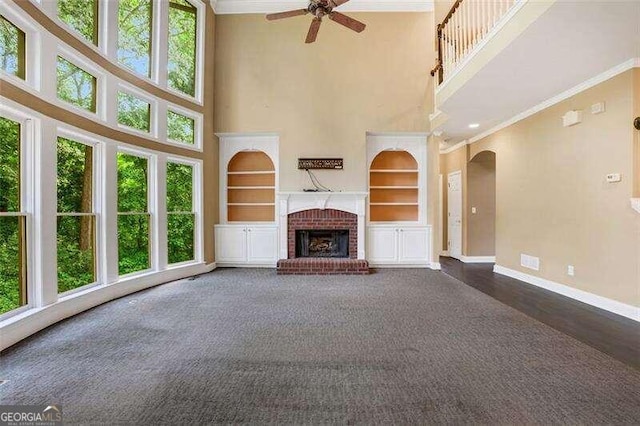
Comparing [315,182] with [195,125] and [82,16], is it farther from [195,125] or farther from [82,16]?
[82,16]

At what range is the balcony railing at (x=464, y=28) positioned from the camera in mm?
3531

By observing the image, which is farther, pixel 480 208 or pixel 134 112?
pixel 480 208

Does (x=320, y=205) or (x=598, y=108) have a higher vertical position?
(x=598, y=108)

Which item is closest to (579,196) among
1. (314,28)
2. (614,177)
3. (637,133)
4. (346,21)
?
(614,177)

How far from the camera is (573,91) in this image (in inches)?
153

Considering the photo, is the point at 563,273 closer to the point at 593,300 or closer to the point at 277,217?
the point at 593,300

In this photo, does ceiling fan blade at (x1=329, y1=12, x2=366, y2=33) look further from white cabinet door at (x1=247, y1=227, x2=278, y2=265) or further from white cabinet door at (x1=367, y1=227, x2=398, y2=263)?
white cabinet door at (x1=247, y1=227, x2=278, y2=265)

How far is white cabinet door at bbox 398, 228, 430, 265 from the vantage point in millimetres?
5922

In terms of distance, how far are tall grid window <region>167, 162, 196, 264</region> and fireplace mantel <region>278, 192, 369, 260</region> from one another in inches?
64.7

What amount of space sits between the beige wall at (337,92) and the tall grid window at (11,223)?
345 cm

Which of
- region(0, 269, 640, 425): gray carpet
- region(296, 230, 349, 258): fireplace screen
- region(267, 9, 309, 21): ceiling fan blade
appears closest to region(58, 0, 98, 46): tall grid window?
region(267, 9, 309, 21): ceiling fan blade

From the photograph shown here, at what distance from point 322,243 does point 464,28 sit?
432 centimetres

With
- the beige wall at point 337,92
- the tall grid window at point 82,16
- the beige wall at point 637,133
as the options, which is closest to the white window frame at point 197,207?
the beige wall at point 337,92

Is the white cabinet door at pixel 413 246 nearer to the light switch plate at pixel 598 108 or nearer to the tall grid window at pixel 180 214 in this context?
the light switch plate at pixel 598 108
